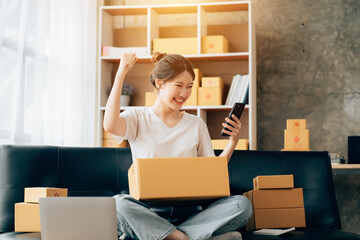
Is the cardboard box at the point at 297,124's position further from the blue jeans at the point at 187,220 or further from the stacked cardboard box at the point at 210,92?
the blue jeans at the point at 187,220

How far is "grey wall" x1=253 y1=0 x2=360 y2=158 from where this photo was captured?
4.11 m

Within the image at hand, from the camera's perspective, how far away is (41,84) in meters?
3.19

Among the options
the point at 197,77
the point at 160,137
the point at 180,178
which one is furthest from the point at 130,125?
the point at 197,77

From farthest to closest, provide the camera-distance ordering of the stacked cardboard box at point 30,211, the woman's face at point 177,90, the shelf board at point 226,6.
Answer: the shelf board at point 226,6
the woman's face at point 177,90
the stacked cardboard box at point 30,211

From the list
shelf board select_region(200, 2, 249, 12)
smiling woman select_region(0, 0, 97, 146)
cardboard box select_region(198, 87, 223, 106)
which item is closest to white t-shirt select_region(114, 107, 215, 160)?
smiling woman select_region(0, 0, 97, 146)

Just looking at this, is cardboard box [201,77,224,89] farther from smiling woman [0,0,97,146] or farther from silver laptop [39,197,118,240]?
silver laptop [39,197,118,240]

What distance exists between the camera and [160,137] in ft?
7.32

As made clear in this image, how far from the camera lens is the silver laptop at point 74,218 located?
5.71 ft

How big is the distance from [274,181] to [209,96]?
1.68 m

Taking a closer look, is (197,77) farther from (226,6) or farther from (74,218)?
(74,218)

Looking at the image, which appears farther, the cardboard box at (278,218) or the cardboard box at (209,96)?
the cardboard box at (209,96)

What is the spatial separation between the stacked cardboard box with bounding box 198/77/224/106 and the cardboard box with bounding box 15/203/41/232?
82.6 inches

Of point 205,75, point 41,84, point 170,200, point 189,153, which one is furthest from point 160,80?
point 205,75

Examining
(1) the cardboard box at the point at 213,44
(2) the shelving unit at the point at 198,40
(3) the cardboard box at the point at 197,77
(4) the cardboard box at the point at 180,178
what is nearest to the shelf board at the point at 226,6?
(2) the shelving unit at the point at 198,40
